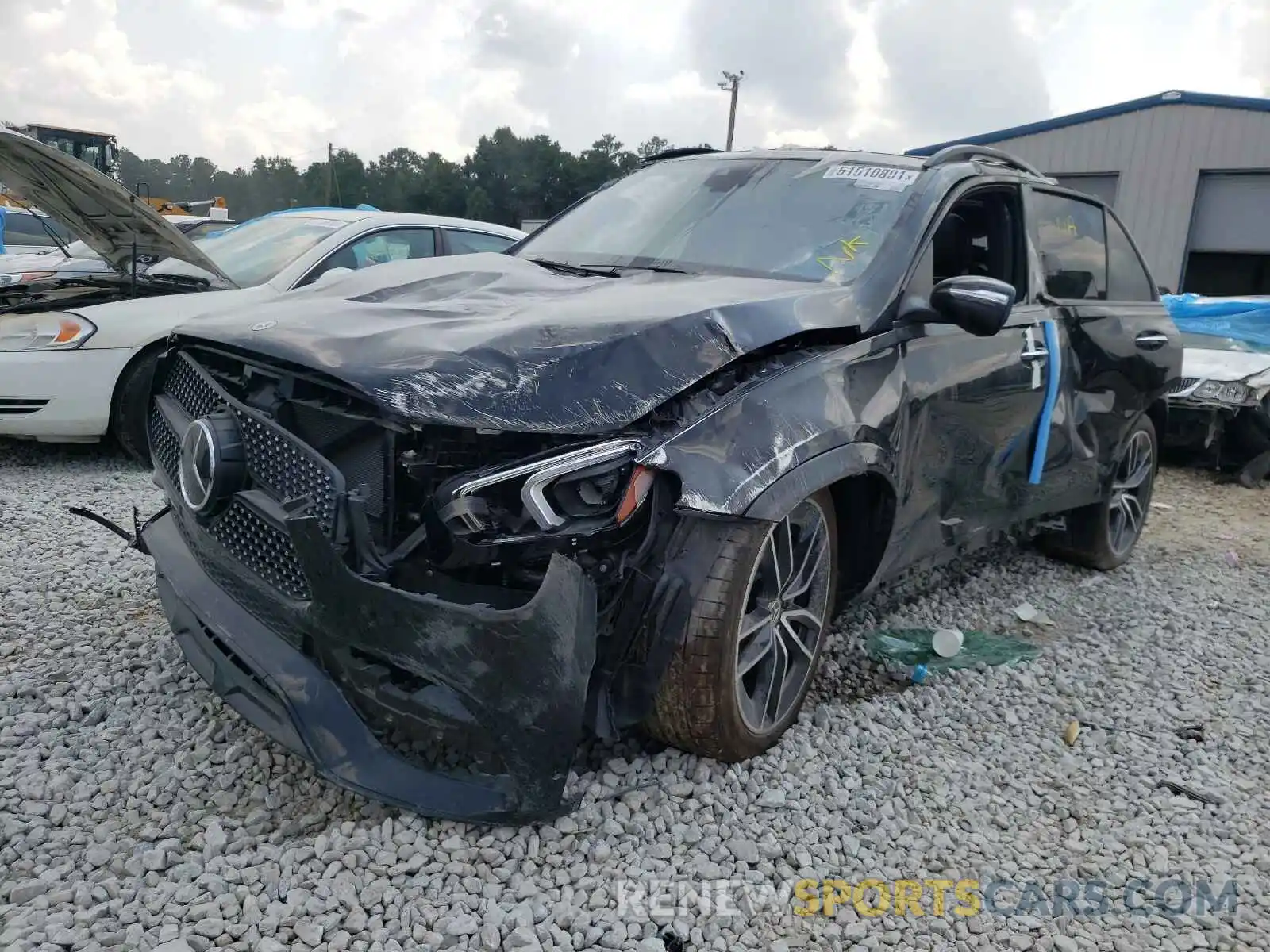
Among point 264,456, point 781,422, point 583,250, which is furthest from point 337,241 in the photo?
point 781,422

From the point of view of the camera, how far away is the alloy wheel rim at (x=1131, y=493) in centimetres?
499

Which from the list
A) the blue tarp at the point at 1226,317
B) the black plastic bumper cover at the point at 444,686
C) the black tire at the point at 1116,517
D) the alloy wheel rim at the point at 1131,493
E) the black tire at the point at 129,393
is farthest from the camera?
the blue tarp at the point at 1226,317

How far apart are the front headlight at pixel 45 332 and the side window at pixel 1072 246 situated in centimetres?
474

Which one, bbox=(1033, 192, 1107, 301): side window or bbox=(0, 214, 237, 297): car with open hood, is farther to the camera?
bbox=(0, 214, 237, 297): car with open hood

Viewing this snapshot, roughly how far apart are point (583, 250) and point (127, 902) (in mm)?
2550

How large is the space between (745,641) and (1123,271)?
3.33 m

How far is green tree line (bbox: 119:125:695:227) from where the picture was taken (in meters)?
49.8

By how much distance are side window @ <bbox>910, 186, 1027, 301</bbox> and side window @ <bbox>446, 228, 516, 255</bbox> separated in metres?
3.36

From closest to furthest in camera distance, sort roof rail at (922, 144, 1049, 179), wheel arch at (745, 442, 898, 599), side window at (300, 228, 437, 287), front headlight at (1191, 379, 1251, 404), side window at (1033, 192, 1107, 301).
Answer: wheel arch at (745, 442, 898, 599) → roof rail at (922, 144, 1049, 179) → side window at (1033, 192, 1107, 301) → side window at (300, 228, 437, 287) → front headlight at (1191, 379, 1251, 404)

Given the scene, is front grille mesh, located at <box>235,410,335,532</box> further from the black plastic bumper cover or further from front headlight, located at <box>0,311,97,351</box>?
front headlight, located at <box>0,311,97,351</box>

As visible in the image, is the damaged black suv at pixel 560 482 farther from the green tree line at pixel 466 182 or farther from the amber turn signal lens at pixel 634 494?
the green tree line at pixel 466 182

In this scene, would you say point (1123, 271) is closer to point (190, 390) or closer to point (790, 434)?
point (790, 434)

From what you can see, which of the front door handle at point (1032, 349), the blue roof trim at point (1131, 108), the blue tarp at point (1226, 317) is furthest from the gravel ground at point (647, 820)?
the blue roof trim at point (1131, 108)

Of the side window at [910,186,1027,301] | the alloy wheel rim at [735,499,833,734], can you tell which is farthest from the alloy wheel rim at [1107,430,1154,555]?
the alloy wheel rim at [735,499,833,734]
